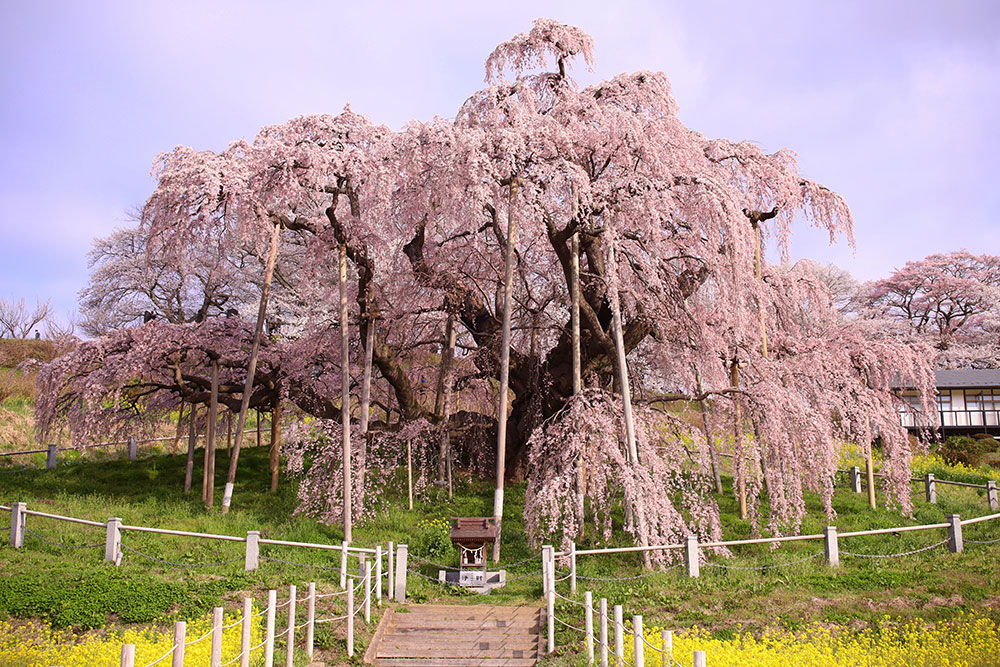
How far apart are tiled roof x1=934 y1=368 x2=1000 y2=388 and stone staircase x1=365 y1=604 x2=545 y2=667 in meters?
28.7

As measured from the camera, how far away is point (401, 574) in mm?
14766

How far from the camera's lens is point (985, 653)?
1003 centimetres

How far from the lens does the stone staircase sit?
40.6 ft

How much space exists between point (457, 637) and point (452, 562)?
358cm

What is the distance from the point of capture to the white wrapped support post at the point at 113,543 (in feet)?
48.1

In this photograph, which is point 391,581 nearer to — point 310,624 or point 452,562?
point 452,562

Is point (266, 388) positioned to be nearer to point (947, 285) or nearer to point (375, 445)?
point (375, 445)

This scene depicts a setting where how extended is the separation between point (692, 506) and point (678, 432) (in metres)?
1.80

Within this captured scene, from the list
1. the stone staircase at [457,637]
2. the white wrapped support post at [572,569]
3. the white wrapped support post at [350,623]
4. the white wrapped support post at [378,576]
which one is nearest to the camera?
the white wrapped support post at [350,623]

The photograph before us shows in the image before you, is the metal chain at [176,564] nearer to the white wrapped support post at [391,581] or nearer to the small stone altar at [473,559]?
the white wrapped support post at [391,581]

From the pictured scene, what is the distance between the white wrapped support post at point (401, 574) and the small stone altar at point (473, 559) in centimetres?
103

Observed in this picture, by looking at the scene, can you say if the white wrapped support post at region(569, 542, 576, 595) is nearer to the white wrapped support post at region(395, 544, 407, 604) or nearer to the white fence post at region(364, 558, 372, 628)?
the white wrapped support post at region(395, 544, 407, 604)

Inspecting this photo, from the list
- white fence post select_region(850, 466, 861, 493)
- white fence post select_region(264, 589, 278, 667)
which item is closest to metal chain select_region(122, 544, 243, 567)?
white fence post select_region(264, 589, 278, 667)

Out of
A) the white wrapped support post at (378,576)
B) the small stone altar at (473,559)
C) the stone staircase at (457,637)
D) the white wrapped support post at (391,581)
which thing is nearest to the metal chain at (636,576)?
the stone staircase at (457,637)
